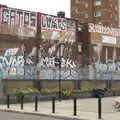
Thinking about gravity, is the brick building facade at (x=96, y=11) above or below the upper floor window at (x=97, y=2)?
below

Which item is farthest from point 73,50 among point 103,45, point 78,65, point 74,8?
point 74,8

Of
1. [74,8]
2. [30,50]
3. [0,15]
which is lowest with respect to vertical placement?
[30,50]

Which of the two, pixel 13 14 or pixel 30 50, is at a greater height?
pixel 13 14

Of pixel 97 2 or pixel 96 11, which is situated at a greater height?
pixel 97 2

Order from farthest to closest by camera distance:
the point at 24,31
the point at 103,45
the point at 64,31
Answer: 1. the point at 103,45
2. the point at 64,31
3. the point at 24,31

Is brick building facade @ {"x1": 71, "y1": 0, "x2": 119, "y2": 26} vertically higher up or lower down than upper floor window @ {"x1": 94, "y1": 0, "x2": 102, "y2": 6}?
lower down

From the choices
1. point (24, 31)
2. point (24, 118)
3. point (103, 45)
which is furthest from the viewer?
point (103, 45)

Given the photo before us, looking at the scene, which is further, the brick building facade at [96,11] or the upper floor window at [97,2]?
the upper floor window at [97,2]

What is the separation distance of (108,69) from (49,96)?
14.1 m

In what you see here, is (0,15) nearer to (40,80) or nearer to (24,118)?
(40,80)

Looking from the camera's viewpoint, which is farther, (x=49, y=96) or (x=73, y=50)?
(x=73, y=50)

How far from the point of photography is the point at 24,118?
20.8 metres

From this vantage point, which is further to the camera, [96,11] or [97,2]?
[97,2]

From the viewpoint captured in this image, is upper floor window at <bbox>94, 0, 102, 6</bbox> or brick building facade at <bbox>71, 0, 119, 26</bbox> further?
upper floor window at <bbox>94, 0, 102, 6</bbox>
